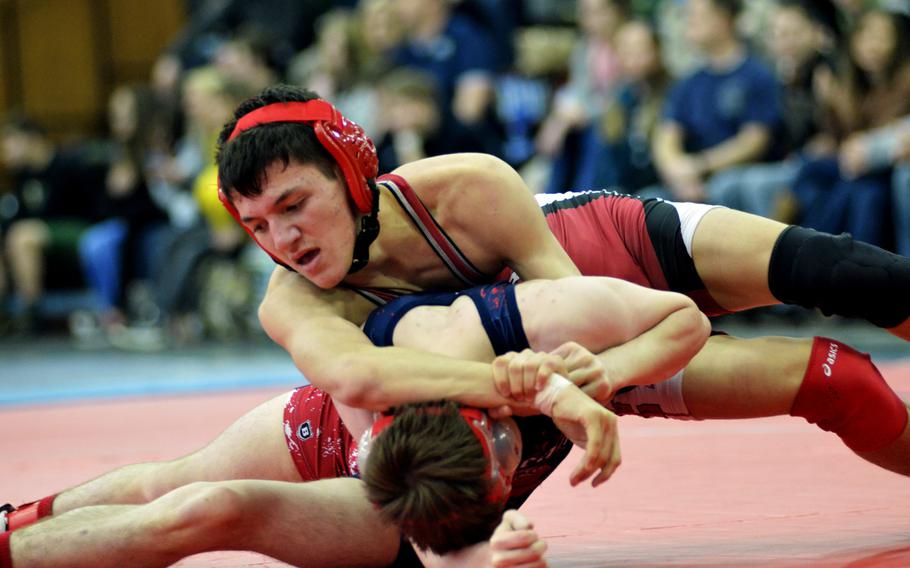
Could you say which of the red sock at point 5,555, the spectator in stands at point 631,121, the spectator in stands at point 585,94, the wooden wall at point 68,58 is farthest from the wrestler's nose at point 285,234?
the wooden wall at point 68,58

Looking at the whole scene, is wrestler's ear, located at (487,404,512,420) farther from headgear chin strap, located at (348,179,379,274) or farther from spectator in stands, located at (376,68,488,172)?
spectator in stands, located at (376,68,488,172)

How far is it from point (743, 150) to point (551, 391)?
5143 mm

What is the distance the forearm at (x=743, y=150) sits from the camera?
23.5 feet

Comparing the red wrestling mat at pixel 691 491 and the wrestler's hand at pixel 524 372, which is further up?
the wrestler's hand at pixel 524 372

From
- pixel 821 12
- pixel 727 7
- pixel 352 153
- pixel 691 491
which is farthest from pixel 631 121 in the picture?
pixel 352 153

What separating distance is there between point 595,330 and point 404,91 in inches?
222

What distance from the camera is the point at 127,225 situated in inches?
401

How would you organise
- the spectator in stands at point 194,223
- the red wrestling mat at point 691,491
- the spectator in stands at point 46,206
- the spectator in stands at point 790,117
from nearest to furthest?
the red wrestling mat at point 691,491 → the spectator in stands at point 790,117 → the spectator in stands at point 194,223 → the spectator in stands at point 46,206

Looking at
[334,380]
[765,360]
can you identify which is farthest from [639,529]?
[334,380]

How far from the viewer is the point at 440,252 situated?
2.88 m

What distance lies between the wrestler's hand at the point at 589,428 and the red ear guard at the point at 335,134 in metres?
0.75

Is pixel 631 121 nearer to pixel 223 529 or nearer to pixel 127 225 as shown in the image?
pixel 127 225

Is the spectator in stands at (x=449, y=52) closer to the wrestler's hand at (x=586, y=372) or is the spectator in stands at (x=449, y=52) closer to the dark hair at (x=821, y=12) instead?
the dark hair at (x=821, y=12)

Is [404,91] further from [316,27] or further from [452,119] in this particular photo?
[316,27]
